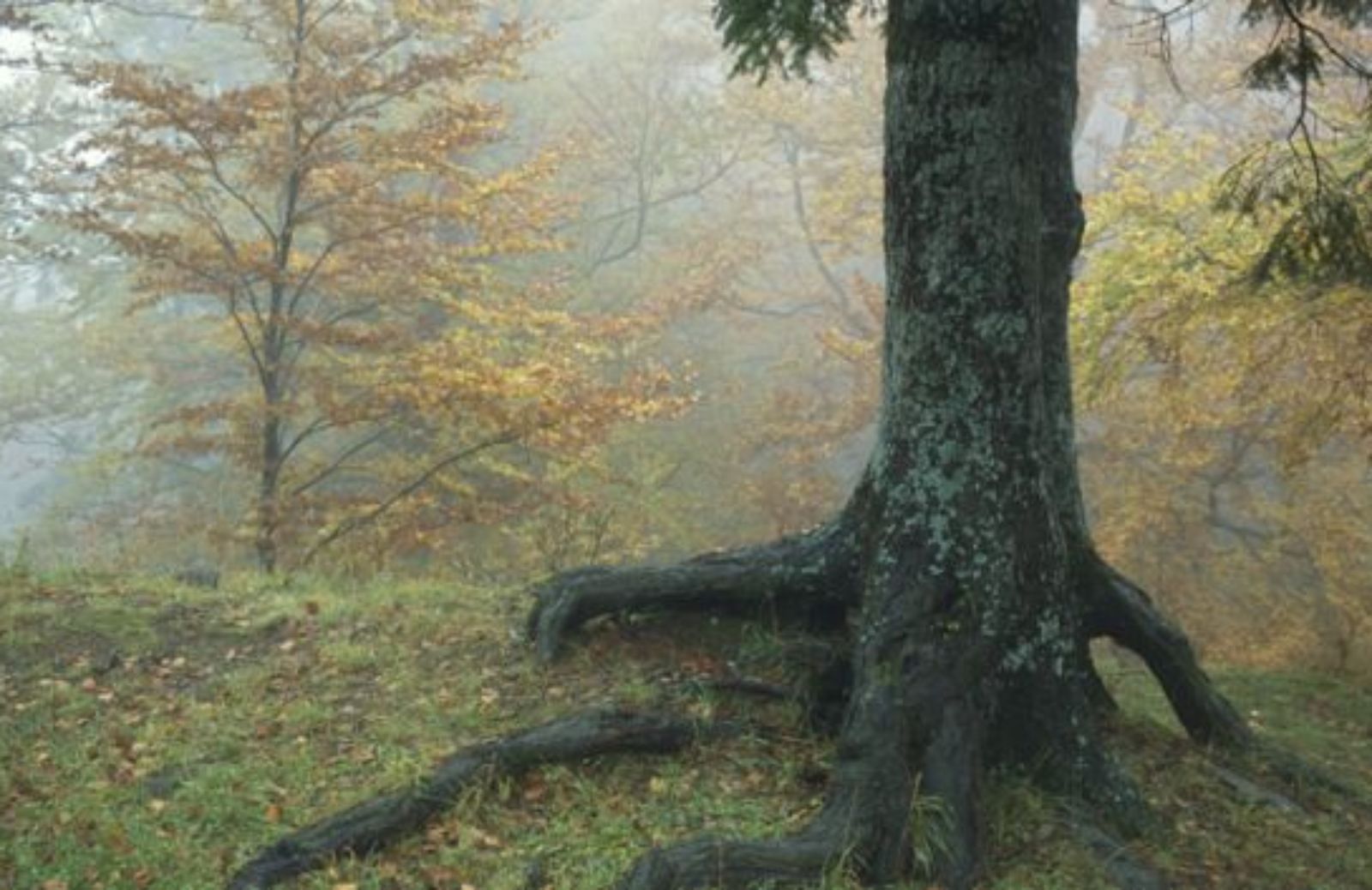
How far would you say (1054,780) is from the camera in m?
5.20

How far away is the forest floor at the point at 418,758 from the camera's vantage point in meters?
4.99

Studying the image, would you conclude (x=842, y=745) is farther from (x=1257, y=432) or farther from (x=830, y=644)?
(x=1257, y=432)

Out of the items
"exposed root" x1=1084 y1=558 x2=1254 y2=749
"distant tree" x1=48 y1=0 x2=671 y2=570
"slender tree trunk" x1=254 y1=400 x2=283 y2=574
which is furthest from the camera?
"slender tree trunk" x1=254 y1=400 x2=283 y2=574

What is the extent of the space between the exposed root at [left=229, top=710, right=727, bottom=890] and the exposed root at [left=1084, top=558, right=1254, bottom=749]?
2230 mm

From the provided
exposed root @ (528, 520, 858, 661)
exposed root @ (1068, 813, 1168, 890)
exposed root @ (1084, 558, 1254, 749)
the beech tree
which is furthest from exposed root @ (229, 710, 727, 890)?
exposed root @ (1084, 558, 1254, 749)

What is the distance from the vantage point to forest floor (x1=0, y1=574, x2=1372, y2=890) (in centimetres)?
499

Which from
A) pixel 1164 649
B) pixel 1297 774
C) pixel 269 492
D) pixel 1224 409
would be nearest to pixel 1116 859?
pixel 1164 649

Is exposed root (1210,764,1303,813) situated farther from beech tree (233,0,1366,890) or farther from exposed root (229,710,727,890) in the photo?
exposed root (229,710,727,890)

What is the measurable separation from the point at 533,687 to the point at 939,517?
2704mm

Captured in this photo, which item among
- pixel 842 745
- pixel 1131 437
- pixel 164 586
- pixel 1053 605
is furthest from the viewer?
pixel 1131 437

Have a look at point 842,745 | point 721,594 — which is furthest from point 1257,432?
point 842,745

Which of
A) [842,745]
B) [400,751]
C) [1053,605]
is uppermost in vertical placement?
[1053,605]

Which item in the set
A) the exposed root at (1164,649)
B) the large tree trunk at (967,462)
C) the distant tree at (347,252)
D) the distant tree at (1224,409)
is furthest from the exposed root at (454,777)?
the distant tree at (347,252)

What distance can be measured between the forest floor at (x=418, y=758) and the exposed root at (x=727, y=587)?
0.21 metres
